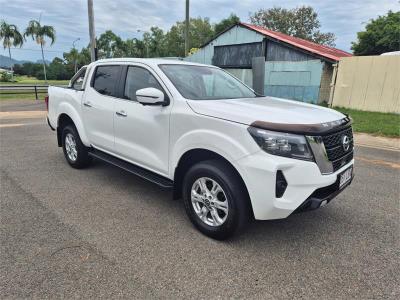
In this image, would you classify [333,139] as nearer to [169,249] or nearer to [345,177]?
[345,177]

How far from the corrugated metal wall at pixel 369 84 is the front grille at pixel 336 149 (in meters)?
11.7

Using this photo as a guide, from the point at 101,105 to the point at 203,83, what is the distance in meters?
1.53

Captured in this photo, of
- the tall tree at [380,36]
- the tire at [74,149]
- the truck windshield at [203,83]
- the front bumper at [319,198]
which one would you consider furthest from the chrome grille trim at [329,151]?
the tall tree at [380,36]

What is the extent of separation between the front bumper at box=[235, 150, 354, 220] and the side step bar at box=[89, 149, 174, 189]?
111cm

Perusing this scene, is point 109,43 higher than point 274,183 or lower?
higher

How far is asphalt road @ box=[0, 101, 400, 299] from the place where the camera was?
250 cm

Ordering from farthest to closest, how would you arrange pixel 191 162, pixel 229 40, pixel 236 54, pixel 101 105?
pixel 229 40 < pixel 236 54 < pixel 101 105 < pixel 191 162

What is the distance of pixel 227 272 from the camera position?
2.70m

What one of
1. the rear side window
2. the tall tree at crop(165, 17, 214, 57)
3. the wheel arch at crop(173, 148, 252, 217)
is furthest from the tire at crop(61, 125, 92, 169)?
the tall tree at crop(165, 17, 214, 57)

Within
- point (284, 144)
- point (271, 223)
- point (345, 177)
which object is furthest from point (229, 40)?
point (284, 144)

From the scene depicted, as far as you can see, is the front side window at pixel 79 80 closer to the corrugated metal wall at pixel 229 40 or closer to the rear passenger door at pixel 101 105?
the rear passenger door at pixel 101 105

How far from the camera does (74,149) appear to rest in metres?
5.41

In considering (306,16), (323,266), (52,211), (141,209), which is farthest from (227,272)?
(306,16)

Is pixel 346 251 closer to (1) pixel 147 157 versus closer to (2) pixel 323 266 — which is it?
(2) pixel 323 266
